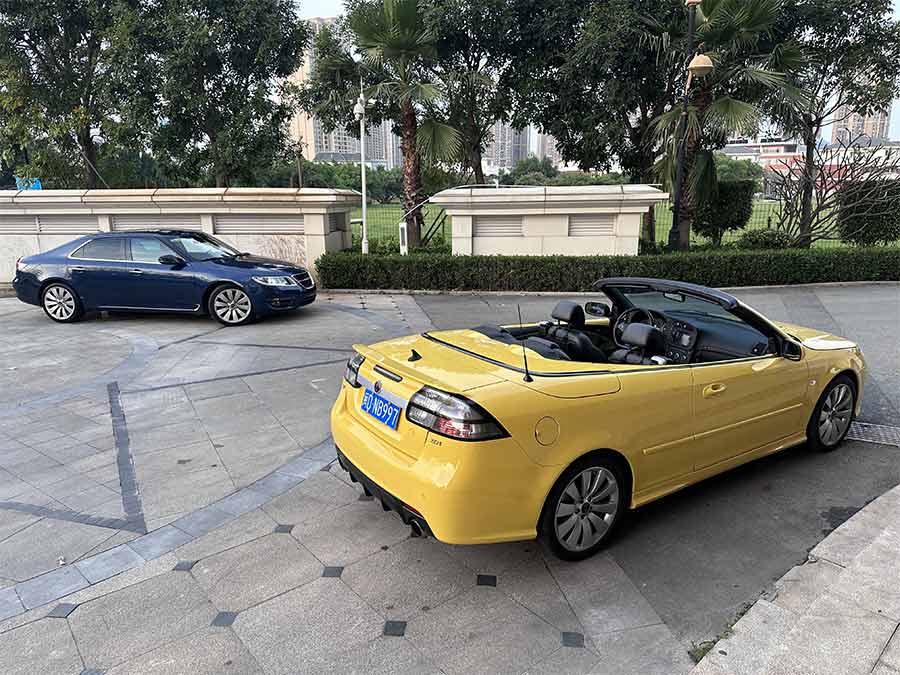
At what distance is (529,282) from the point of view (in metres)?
12.4

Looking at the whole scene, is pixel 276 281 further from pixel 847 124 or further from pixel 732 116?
pixel 847 124

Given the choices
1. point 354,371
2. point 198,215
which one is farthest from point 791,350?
point 198,215

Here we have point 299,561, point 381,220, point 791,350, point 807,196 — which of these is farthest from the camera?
point 381,220

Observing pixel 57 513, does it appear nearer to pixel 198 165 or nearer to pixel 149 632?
pixel 149 632

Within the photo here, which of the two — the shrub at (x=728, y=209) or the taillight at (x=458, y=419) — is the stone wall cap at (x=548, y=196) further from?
the taillight at (x=458, y=419)

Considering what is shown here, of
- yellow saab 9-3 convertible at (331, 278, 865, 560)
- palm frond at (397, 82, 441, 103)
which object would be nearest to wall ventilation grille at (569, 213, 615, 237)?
palm frond at (397, 82, 441, 103)

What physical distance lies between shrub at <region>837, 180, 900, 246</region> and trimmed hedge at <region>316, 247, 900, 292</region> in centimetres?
184

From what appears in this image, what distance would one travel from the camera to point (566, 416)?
3084 millimetres

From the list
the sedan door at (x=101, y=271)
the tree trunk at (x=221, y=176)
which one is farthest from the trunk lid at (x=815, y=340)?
the tree trunk at (x=221, y=176)

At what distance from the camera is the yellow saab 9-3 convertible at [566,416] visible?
9.70ft

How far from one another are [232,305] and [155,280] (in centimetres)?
122

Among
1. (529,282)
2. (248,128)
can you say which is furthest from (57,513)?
(248,128)

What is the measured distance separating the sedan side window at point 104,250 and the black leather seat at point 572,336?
25.5 feet

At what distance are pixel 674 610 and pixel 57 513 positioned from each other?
12.3 ft
